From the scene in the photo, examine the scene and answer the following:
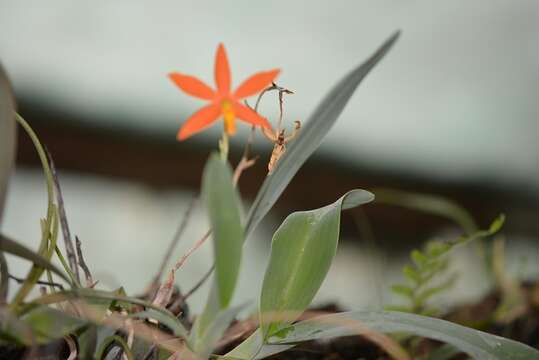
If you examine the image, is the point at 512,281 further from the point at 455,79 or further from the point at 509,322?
the point at 455,79

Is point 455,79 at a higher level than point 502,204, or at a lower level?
higher

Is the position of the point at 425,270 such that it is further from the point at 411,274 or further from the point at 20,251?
the point at 20,251

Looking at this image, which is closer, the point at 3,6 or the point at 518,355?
the point at 518,355

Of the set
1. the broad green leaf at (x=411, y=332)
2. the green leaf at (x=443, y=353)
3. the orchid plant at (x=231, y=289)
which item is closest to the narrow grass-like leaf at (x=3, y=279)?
the orchid plant at (x=231, y=289)

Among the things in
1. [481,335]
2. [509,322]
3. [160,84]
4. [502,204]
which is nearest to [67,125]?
[160,84]

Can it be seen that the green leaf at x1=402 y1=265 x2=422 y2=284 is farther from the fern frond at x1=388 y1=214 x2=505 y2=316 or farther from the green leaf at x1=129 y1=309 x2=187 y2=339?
the green leaf at x1=129 y1=309 x2=187 y2=339

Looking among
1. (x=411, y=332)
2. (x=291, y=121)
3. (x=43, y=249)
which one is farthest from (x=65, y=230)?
(x=291, y=121)
